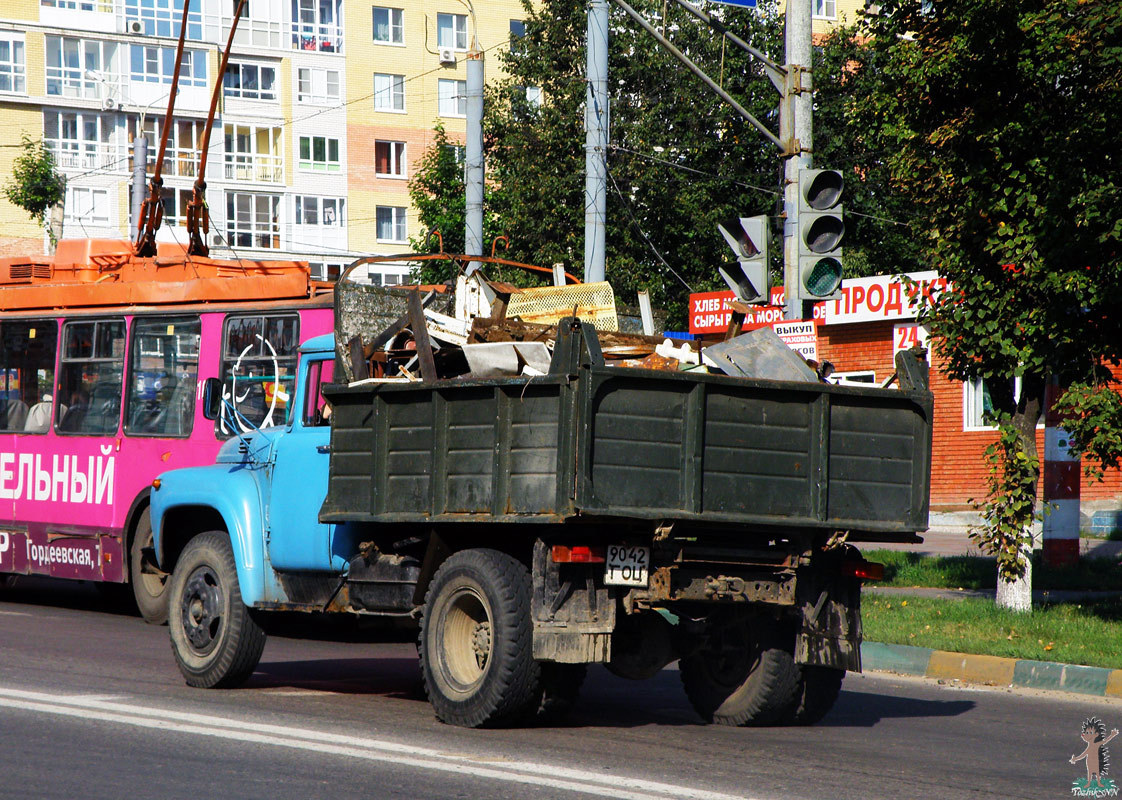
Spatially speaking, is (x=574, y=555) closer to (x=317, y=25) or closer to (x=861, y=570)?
(x=861, y=570)

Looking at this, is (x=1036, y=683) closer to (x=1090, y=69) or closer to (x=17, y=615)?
(x=1090, y=69)

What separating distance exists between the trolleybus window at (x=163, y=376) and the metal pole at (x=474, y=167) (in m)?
5.11

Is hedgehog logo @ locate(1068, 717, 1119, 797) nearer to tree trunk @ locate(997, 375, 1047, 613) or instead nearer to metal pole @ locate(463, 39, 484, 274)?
tree trunk @ locate(997, 375, 1047, 613)

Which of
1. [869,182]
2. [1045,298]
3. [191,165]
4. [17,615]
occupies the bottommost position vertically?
[17,615]

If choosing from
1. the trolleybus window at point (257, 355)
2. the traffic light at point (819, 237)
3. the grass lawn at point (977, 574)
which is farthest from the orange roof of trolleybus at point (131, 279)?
the grass lawn at point (977, 574)

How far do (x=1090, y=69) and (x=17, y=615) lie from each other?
10185mm

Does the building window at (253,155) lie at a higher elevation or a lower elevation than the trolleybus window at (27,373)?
higher

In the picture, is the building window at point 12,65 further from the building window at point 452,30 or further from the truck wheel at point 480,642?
the truck wheel at point 480,642

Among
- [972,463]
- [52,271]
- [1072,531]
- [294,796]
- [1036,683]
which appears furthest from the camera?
[972,463]

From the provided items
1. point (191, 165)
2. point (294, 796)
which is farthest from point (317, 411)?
point (191, 165)

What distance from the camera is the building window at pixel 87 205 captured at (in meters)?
62.1

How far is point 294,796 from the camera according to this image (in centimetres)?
585

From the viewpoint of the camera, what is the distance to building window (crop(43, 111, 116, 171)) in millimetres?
61844

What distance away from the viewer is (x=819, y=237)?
41.8 feet
